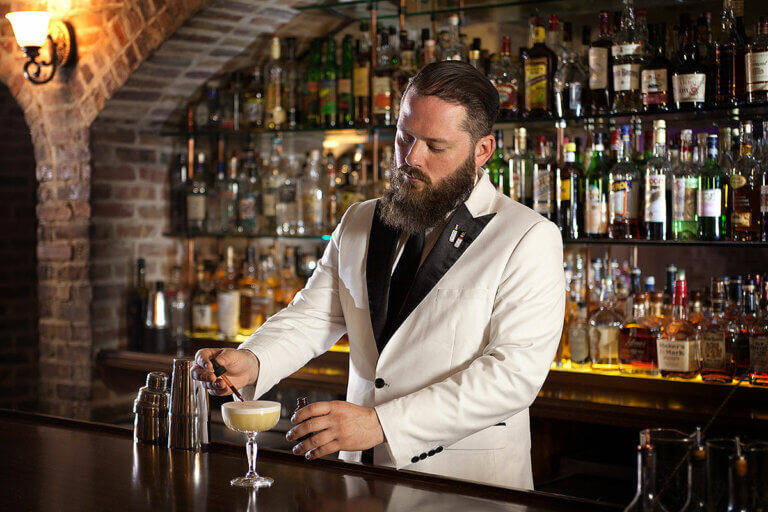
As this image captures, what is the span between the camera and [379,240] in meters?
2.22

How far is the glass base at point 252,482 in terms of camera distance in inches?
64.0

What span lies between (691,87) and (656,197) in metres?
0.35

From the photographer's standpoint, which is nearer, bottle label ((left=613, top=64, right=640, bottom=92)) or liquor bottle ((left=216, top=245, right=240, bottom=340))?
bottle label ((left=613, top=64, right=640, bottom=92))

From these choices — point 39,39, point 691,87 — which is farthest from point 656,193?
point 39,39

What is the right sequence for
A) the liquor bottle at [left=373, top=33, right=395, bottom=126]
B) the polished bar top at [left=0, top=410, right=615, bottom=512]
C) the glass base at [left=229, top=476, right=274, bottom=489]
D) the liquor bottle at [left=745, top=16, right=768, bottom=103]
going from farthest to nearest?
the liquor bottle at [left=373, top=33, right=395, bottom=126]
the liquor bottle at [left=745, top=16, right=768, bottom=103]
the glass base at [left=229, top=476, right=274, bottom=489]
the polished bar top at [left=0, top=410, right=615, bottom=512]

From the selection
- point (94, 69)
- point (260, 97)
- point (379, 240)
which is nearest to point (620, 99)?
point (379, 240)

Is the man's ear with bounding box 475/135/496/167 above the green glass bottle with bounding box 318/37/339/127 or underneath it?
underneath

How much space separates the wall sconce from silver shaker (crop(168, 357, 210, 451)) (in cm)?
227

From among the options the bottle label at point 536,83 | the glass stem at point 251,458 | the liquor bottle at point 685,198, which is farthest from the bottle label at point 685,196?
the glass stem at point 251,458

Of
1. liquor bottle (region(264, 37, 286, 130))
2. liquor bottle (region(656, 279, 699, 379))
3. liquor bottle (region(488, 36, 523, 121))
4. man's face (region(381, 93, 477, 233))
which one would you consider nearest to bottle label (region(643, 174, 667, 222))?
liquor bottle (region(656, 279, 699, 379))

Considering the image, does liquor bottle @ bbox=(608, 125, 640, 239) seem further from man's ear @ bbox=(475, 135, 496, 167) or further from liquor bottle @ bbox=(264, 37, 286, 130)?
liquor bottle @ bbox=(264, 37, 286, 130)

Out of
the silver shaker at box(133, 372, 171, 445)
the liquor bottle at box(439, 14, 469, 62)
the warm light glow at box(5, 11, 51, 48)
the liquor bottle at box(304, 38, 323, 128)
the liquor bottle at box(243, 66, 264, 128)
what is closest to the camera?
the silver shaker at box(133, 372, 171, 445)

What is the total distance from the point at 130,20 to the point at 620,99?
77.1 inches

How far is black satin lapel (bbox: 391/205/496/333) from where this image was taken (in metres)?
2.07
